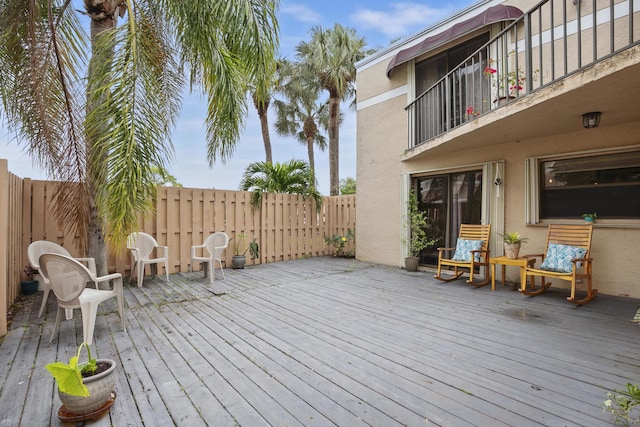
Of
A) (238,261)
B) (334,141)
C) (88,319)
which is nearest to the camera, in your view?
(88,319)

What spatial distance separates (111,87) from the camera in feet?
12.4

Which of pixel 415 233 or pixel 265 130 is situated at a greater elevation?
pixel 265 130

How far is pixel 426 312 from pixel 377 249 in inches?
155

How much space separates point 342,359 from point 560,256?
3.94 meters

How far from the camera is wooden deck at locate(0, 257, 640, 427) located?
6.52ft

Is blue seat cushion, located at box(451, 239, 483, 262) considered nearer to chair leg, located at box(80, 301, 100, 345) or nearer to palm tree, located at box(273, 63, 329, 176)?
chair leg, located at box(80, 301, 100, 345)

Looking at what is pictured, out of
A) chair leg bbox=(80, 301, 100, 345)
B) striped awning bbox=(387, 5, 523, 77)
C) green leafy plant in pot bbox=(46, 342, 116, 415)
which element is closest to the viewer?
green leafy plant in pot bbox=(46, 342, 116, 415)

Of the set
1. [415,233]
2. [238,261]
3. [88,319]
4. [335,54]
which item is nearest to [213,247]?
[238,261]

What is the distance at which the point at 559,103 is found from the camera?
3.73m

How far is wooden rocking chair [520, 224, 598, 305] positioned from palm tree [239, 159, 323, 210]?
5510 millimetres

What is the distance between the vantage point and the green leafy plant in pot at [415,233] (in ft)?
22.8

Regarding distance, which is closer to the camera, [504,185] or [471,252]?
[471,252]

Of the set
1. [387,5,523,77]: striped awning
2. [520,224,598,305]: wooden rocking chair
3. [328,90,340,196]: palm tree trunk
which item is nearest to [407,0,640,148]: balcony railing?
[387,5,523,77]: striped awning

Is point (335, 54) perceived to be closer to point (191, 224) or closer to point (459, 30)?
point (459, 30)
